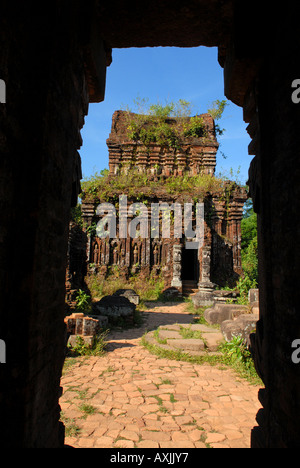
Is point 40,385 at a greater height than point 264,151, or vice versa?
point 264,151

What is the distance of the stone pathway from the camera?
285cm

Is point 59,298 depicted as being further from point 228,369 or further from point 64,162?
point 228,369

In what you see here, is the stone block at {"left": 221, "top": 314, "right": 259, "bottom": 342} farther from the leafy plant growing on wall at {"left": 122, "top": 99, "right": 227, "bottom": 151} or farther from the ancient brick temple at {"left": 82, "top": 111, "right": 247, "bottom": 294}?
the leafy plant growing on wall at {"left": 122, "top": 99, "right": 227, "bottom": 151}

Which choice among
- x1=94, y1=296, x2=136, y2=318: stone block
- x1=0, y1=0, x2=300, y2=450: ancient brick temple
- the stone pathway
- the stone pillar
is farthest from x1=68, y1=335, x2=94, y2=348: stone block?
the stone pillar

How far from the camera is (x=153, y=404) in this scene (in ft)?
12.0

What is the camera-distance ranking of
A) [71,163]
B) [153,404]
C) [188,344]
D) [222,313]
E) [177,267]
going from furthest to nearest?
[177,267] < [222,313] < [188,344] < [153,404] < [71,163]

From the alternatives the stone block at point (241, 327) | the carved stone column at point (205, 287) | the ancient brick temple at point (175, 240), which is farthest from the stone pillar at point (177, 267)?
the stone block at point (241, 327)

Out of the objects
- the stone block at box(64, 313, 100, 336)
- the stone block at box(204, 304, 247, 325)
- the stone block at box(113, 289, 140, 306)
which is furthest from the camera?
the stone block at box(113, 289, 140, 306)

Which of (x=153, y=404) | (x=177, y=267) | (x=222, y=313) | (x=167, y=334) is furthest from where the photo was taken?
(x=177, y=267)

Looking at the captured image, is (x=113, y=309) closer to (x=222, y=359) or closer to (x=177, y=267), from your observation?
(x=222, y=359)

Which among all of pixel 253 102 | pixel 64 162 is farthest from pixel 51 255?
pixel 253 102

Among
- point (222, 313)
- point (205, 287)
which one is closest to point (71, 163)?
point (222, 313)
